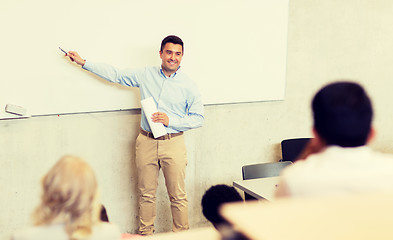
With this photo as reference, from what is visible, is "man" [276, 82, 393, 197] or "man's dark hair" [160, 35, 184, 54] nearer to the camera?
"man" [276, 82, 393, 197]

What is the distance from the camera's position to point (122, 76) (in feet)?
12.2

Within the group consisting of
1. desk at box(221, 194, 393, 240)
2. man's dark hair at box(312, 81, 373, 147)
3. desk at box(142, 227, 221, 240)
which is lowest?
desk at box(142, 227, 221, 240)

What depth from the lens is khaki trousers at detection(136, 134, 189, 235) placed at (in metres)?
3.83

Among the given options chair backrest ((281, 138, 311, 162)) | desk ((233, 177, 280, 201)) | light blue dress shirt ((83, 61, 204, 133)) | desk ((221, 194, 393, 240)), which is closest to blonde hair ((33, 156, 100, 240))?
desk ((221, 194, 393, 240))

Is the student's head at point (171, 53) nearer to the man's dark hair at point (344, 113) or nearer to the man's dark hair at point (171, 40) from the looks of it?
the man's dark hair at point (171, 40)

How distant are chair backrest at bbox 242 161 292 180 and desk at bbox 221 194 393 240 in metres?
2.75

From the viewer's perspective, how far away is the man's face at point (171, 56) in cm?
372

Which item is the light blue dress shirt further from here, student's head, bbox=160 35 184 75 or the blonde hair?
the blonde hair

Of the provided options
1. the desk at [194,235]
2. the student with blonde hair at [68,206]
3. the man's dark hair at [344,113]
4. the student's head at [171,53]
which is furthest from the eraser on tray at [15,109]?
the man's dark hair at [344,113]

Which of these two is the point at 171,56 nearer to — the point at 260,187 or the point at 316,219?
the point at 260,187

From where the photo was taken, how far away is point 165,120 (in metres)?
3.68

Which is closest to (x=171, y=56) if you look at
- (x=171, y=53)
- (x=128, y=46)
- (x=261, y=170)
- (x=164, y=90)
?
(x=171, y=53)

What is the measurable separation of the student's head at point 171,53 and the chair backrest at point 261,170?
1058 mm

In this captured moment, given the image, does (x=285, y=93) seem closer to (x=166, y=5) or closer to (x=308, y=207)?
(x=166, y=5)
